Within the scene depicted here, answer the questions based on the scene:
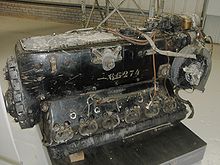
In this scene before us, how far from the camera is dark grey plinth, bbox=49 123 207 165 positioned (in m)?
1.49

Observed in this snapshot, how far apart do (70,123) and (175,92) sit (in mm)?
877

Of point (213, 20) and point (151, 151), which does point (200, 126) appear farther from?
point (213, 20)

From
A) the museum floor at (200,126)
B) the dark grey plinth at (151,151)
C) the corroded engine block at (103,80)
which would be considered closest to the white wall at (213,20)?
the museum floor at (200,126)

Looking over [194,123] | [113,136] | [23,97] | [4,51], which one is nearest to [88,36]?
[23,97]

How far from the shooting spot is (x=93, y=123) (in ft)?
4.84

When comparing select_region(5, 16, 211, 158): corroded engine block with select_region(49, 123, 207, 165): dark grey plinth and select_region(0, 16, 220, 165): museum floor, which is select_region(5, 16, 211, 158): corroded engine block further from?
select_region(0, 16, 220, 165): museum floor

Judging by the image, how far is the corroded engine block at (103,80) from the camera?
1.33 m

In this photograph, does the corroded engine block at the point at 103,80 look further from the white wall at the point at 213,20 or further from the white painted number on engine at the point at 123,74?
the white wall at the point at 213,20

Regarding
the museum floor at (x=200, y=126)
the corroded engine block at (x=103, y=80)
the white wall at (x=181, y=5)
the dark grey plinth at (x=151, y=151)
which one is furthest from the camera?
the white wall at (x=181, y=5)

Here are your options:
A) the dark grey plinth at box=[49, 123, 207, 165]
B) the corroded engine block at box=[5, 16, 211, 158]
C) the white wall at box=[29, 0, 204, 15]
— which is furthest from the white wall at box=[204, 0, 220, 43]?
the dark grey plinth at box=[49, 123, 207, 165]

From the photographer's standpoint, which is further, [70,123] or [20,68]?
[70,123]

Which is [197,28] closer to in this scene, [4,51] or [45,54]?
[45,54]

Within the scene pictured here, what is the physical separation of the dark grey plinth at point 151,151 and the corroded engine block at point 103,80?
2.3 inches

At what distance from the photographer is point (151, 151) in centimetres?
156
